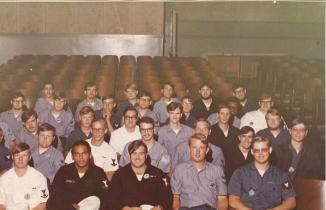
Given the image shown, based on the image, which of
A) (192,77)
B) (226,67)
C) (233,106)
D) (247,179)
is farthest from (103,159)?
(226,67)

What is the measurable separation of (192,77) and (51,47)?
12.0 feet

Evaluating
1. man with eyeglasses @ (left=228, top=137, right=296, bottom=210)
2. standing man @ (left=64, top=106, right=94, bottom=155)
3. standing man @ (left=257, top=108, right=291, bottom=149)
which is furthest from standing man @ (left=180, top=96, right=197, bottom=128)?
man with eyeglasses @ (left=228, top=137, right=296, bottom=210)

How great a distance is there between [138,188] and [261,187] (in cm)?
88

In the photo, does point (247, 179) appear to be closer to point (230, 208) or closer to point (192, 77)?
point (230, 208)

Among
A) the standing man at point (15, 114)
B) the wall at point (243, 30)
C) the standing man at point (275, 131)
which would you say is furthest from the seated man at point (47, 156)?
the wall at point (243, 30)

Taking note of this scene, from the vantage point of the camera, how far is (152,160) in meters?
3.47

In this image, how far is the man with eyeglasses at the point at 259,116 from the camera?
416 cm

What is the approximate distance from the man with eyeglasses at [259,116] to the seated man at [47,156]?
1878 millimetres

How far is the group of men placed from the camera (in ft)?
9.74

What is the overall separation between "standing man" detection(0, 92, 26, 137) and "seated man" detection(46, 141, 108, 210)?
1.13 metres

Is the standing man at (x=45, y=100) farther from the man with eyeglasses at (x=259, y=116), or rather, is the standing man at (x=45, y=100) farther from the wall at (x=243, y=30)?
the wall at (x=243, y=30)

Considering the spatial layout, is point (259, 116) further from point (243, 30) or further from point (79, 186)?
point (243, 30)

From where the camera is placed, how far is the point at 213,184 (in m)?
3.04

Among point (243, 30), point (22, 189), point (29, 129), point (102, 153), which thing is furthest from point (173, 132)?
point (243, 30)
